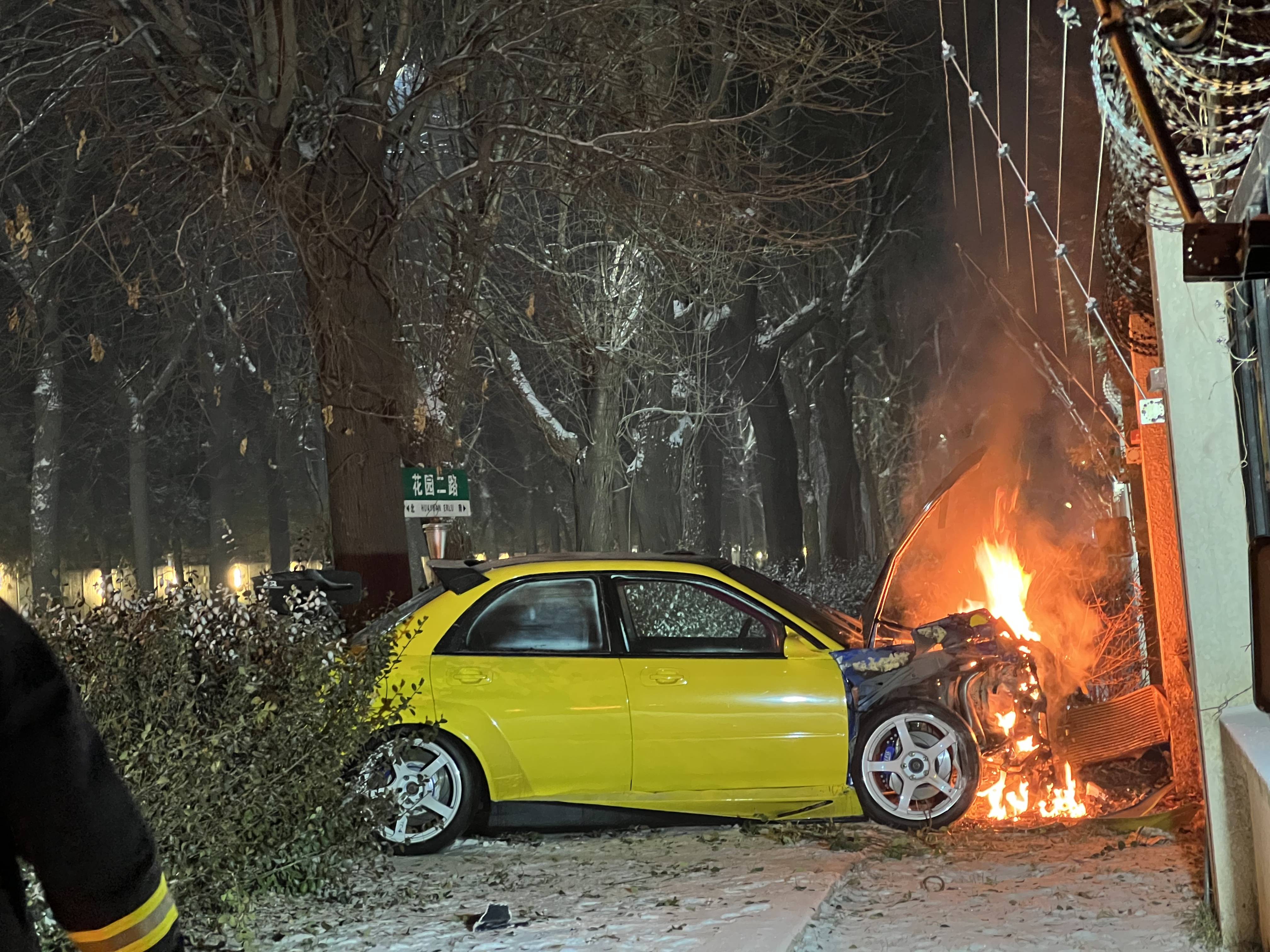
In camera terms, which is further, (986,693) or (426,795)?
(986,693)

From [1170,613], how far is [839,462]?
20366 millimetres

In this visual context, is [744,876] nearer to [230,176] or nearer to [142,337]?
[230,176]

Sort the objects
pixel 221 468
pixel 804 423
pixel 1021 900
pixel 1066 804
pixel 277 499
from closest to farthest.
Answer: pixel 1021 900, pixel 1066 804, pixel 221 468, pixel 804 423, pixel 277 499

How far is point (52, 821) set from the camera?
2135 millimetres

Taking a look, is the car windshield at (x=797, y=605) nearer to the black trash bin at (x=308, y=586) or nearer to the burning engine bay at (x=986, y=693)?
the burning engine bay at (x=986, y=693)

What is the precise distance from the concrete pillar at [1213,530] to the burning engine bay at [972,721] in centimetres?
260

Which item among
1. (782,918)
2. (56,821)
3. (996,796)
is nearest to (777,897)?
(782,918)

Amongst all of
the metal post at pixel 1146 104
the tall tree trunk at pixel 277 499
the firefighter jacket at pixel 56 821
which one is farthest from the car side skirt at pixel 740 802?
the tall tree trunk at pixel 277 499

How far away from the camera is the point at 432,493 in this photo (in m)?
14.0

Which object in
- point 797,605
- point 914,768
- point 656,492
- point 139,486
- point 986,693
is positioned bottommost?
point 914,768

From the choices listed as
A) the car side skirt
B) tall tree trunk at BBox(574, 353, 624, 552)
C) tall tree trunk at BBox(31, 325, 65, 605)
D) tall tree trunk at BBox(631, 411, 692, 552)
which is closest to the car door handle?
the car side skirt

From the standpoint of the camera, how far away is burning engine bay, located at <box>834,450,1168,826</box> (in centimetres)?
780

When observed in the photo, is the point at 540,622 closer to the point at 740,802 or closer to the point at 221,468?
the point at 740,802

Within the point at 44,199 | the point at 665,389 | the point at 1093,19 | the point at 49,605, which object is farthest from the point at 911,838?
the point at 44,199
